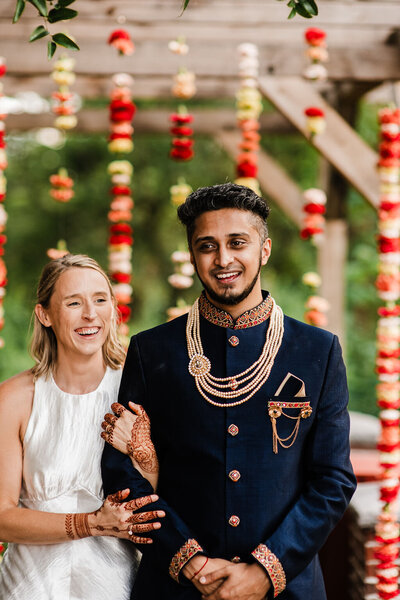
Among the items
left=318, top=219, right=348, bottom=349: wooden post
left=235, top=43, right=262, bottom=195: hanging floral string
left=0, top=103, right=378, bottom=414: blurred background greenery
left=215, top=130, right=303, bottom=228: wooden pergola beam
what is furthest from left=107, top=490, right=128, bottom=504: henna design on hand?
left=0, top=103, right=378, bottom=414: blurred background greenery

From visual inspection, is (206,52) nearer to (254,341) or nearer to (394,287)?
(394,287)

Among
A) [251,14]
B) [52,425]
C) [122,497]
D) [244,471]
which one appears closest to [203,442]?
[244,471]

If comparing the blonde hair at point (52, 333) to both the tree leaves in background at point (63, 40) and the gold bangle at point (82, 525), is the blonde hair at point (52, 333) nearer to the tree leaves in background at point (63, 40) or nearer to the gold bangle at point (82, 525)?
the gold bangle at point (82, 525)

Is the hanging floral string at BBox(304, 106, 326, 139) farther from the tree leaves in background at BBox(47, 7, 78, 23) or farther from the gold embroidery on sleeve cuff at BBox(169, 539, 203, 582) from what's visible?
the gold embroidery on sleeve cuff at BBox(169, 539, 203, 582)

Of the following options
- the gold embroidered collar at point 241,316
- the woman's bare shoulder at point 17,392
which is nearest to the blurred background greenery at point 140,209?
the woman's bare shoulder at point 17,392

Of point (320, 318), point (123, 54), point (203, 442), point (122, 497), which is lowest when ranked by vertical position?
point (122, 497)

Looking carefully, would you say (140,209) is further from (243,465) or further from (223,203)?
(243,465)

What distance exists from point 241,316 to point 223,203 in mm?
316

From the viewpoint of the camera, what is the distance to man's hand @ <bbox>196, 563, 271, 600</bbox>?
5.70ft

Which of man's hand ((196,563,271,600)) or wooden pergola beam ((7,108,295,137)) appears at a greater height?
wooden pergola beam ((7,108,295,137))

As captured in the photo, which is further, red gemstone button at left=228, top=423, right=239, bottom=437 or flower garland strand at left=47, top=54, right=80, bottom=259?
flower garland strand at left=47, top=54, right=80, bottom=259

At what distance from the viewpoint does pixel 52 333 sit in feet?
7.27

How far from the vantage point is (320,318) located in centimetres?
357

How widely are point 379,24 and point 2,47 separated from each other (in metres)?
1.90
